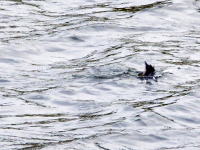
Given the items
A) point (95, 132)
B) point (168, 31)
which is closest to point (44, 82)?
point (95, 132)

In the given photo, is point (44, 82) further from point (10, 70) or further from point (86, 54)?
point (86, 54)

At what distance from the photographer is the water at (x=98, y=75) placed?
31.3 ft

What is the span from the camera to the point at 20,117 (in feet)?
33.0

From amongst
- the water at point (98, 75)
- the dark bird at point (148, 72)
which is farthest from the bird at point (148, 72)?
the water at point (98, 75)

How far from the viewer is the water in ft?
31.3

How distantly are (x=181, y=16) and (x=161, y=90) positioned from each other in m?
4.25

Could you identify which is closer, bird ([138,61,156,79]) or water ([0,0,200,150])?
water ([0,0,200,150])

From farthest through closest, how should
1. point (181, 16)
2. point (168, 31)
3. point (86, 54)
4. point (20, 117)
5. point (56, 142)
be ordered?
point (181, 16) < point (168, 31) < point (86, 54) < point (20, 117) < point (56, 142)

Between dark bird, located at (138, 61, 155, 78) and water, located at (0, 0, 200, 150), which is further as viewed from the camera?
dark bird, located at (138, 61, 155, 78)

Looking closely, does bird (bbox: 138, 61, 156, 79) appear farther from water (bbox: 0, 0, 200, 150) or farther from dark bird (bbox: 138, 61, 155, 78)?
water (bbox: 0, 0, 200, 150)

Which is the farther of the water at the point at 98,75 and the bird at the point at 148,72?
the bird at the point at 148,72

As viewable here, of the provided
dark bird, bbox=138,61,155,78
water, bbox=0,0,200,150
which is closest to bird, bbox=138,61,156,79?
dark bird, bbox=138,61,155,78

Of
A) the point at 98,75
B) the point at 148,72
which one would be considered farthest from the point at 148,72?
the point at 98,75

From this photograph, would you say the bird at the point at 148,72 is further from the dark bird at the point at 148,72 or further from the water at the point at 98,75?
the water at the point at 98,75
